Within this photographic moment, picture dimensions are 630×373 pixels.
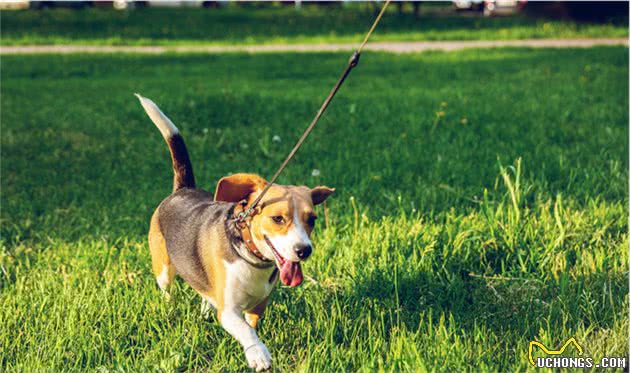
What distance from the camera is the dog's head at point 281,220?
2482 mm

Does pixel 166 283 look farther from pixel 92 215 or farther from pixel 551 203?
pixel 551 203

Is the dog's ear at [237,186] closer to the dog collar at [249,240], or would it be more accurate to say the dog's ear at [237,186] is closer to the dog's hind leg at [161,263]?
the dog collar at [249,240]

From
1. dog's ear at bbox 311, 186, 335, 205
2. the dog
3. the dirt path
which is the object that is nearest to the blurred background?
the dirt path

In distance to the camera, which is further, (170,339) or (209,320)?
(209,320)

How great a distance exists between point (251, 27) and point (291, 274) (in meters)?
20.4

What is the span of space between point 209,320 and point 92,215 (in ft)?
6.32

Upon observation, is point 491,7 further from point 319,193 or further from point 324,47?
point 319,193

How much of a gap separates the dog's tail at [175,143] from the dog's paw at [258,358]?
130cm

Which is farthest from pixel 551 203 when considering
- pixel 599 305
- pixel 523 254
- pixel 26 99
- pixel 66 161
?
pixel 26 99

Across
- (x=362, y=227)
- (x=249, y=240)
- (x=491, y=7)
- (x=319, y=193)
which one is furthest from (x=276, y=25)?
(x=249, y=240)

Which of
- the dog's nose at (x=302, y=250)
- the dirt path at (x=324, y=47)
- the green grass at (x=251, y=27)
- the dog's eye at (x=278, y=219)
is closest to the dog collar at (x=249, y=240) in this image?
the dog's eye at (x=278, y=219)

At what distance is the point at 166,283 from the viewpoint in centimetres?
336

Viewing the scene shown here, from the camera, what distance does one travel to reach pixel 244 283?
2.81 metres

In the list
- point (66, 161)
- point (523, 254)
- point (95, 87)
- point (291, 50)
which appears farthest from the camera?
point (291, 50)
